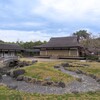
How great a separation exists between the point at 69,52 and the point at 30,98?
3904 centimetres

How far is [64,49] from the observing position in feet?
172

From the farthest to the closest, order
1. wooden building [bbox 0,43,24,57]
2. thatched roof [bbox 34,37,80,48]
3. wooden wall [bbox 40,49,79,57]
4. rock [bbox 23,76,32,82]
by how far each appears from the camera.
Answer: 1. wooden building [bbox 0,43,24,57]
2. thatched roof [bbox 34,37,80,48]
3. wooden wall [bbox 40,49,79,57]
4. rock [bbox 23,76,32,82]

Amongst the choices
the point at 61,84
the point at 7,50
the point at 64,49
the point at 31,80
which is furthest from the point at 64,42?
the point at 61,84

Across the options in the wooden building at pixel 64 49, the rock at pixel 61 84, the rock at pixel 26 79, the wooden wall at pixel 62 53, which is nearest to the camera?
the rock at pixel 61 84

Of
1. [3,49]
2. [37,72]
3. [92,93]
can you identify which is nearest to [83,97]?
[92,93]

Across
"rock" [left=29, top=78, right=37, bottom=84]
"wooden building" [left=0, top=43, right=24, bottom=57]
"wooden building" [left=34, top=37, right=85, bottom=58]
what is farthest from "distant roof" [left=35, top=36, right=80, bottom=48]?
"rock" [left=29, top=78, right=37, bottom=84]

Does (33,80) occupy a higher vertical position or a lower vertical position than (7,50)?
lower

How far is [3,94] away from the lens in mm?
13977

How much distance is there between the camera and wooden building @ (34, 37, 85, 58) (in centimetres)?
5092

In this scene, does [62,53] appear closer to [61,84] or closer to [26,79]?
[26,79]

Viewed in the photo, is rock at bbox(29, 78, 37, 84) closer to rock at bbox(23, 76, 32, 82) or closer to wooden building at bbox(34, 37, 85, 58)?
rock at bbox(23, 76, 32, 82)

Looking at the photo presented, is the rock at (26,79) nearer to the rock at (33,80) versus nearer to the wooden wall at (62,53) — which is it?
the rock at (33,80)

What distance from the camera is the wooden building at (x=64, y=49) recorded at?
50.9m

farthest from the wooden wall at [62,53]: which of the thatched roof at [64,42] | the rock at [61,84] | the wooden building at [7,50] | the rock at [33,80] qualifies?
the rock at [61,84]
